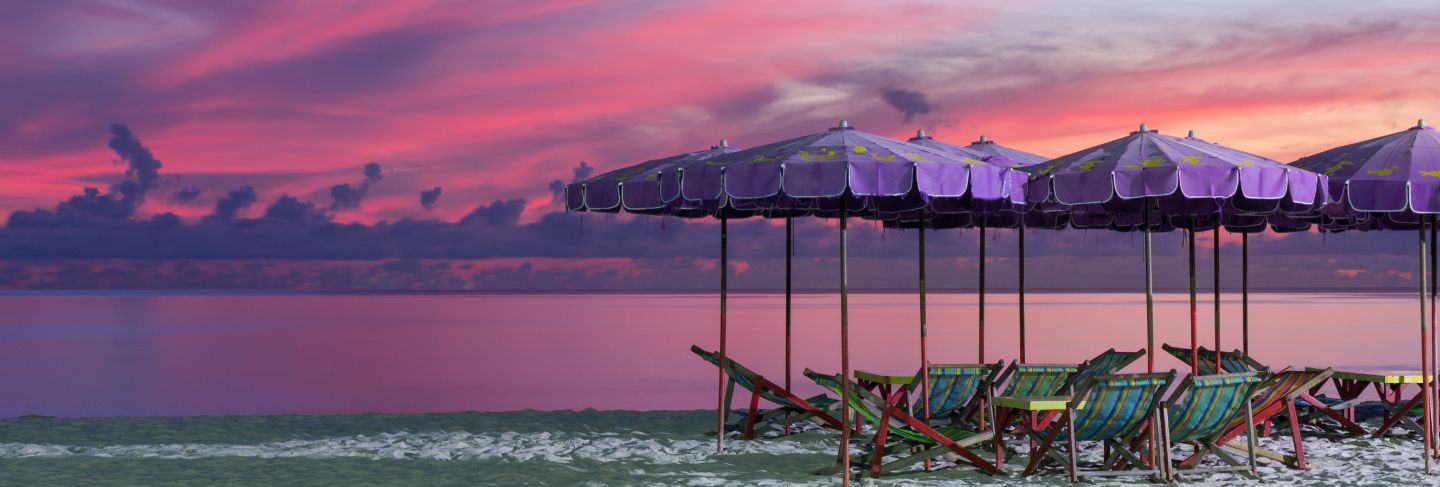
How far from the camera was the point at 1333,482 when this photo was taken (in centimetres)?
790

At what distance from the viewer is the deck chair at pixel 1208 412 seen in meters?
7.59

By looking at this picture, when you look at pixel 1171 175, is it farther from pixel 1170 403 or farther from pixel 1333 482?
pixel 1333 482

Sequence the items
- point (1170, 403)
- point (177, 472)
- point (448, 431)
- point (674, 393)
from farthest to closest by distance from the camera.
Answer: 1. point (674, 393)
2. point (448, 431)
3. point (177, 472)
4. point (1170, 403)

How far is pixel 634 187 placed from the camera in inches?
318

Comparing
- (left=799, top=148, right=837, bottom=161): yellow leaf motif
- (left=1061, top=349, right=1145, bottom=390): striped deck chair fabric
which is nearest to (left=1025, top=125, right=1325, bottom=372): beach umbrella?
(left=1061, top=349, right=1145, bottom=390): striped deck chair fabric

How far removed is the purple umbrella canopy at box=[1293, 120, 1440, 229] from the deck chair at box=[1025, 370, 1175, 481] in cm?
188

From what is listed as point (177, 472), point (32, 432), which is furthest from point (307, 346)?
point (177, 472)

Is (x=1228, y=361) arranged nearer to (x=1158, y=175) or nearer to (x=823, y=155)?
(x=1158, y=175)

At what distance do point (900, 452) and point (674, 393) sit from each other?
12.1 meters

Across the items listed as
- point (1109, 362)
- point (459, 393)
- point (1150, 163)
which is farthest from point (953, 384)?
point (459, 393)

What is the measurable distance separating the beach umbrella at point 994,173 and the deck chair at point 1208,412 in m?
1.43

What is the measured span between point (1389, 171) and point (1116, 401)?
2336mm

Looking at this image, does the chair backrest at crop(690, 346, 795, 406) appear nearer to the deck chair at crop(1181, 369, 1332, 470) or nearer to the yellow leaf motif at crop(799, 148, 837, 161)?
the yellow leaf motif at crop(799, 148, 837, 161)

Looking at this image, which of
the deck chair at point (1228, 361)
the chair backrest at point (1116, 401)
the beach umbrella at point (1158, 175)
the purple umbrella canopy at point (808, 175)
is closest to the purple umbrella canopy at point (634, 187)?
the purple umbrella canopy at point (808, 175)
